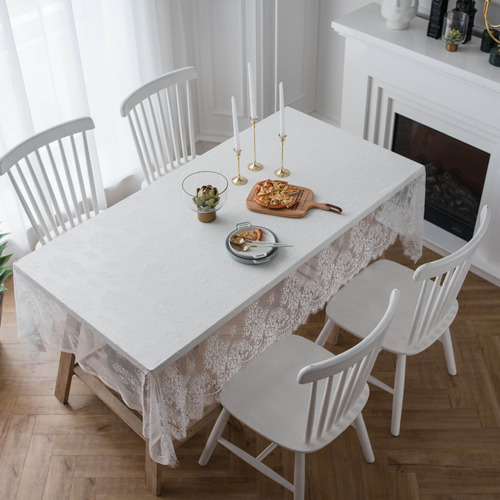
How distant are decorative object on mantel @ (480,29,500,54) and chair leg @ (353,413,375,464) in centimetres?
154

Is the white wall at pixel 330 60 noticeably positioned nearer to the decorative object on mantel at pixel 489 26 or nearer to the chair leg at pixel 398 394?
the decorative object on mantel at pixel 489 26

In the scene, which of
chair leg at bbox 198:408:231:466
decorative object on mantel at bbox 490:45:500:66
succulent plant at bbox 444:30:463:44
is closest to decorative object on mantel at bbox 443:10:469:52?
succulent plant at bbox 444:30:463:44

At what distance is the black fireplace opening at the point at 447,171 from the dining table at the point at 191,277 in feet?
2.06

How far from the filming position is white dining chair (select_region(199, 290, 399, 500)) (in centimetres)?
185

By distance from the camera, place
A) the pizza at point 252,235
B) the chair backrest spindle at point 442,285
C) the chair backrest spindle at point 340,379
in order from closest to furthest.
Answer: the chair backrest spindle at point 340,379
the chair backrest spindle at point 442,285
the pizza at point 252,235

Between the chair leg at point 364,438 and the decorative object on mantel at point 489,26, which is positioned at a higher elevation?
the decorative object on mantel at point 489,26

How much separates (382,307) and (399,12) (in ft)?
4.24

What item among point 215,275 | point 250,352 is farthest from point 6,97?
point 250,352

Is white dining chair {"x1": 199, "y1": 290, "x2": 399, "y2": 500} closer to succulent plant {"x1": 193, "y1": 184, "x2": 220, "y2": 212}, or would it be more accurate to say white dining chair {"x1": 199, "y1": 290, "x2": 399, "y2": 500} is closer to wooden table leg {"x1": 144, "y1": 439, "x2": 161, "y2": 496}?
wooden table leg {"x1": 144, "y1": 439, "x2": 161, "y2": 496}

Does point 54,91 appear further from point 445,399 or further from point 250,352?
point 445,399

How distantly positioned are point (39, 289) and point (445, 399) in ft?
5.11

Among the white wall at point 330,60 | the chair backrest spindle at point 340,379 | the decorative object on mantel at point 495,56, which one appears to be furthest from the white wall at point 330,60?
the chair backrest spindle at point 340,379

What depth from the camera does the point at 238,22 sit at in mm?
3402

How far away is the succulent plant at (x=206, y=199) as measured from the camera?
233cm
